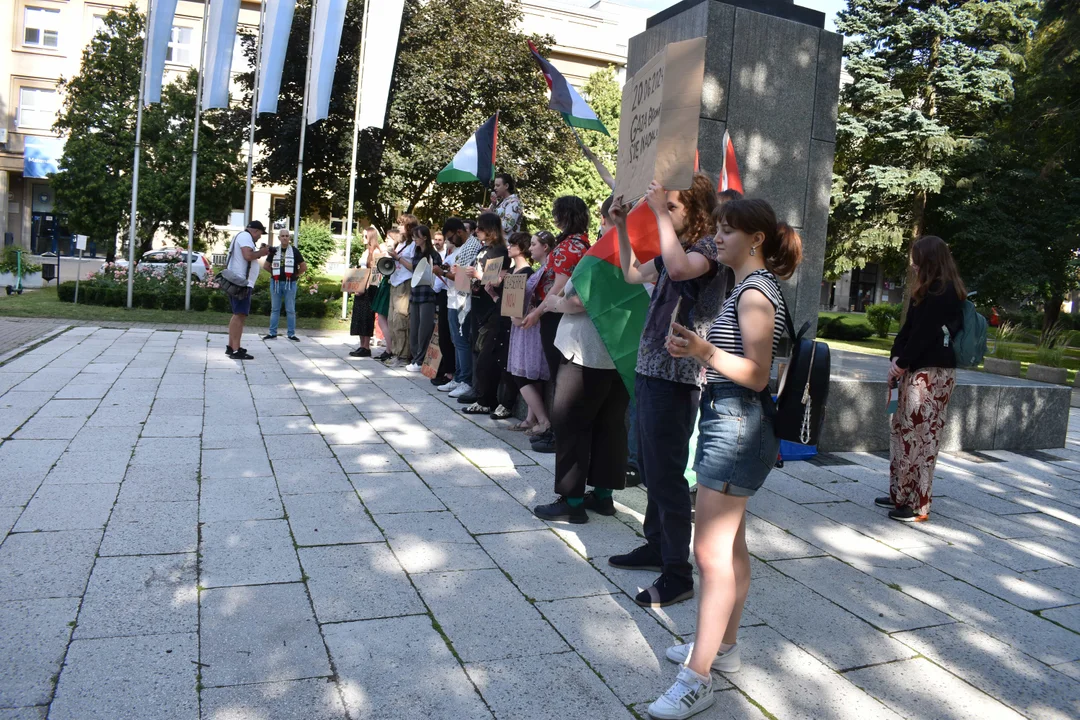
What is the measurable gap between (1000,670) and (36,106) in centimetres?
5621

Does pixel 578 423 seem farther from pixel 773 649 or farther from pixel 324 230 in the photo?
pixel 324 230

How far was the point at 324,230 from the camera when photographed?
35656 millimetres

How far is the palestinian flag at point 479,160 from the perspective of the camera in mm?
10430

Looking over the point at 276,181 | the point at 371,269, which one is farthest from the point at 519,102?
the point at 371,269

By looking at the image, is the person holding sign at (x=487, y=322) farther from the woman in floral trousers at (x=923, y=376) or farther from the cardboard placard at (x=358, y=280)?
the cardboard placard at (x=358, y=280)

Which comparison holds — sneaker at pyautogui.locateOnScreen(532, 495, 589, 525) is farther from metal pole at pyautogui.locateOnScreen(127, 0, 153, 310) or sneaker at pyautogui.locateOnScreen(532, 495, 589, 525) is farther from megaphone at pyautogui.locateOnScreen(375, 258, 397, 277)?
Result: metal pole at pyautogui.locateOnScreen(127, 0, 153, 310)

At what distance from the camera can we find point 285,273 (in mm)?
14281

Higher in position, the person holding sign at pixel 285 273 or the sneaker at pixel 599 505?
the person holding sign at pixel 285 273

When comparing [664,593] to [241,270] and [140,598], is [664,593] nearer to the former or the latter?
[140,598]

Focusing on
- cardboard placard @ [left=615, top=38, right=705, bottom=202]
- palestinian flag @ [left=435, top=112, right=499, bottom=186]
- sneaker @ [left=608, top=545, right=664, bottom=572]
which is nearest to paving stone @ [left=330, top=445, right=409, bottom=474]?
sneaker @ [left=608, top=545, right=664, bottom=572]

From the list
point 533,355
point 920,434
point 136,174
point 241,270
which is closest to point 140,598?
point 533,355

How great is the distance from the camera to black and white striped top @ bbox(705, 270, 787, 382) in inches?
119

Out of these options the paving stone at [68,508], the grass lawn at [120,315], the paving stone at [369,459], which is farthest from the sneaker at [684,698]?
the grass lawn at [120,315]

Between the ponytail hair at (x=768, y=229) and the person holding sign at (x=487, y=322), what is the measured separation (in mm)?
5249
